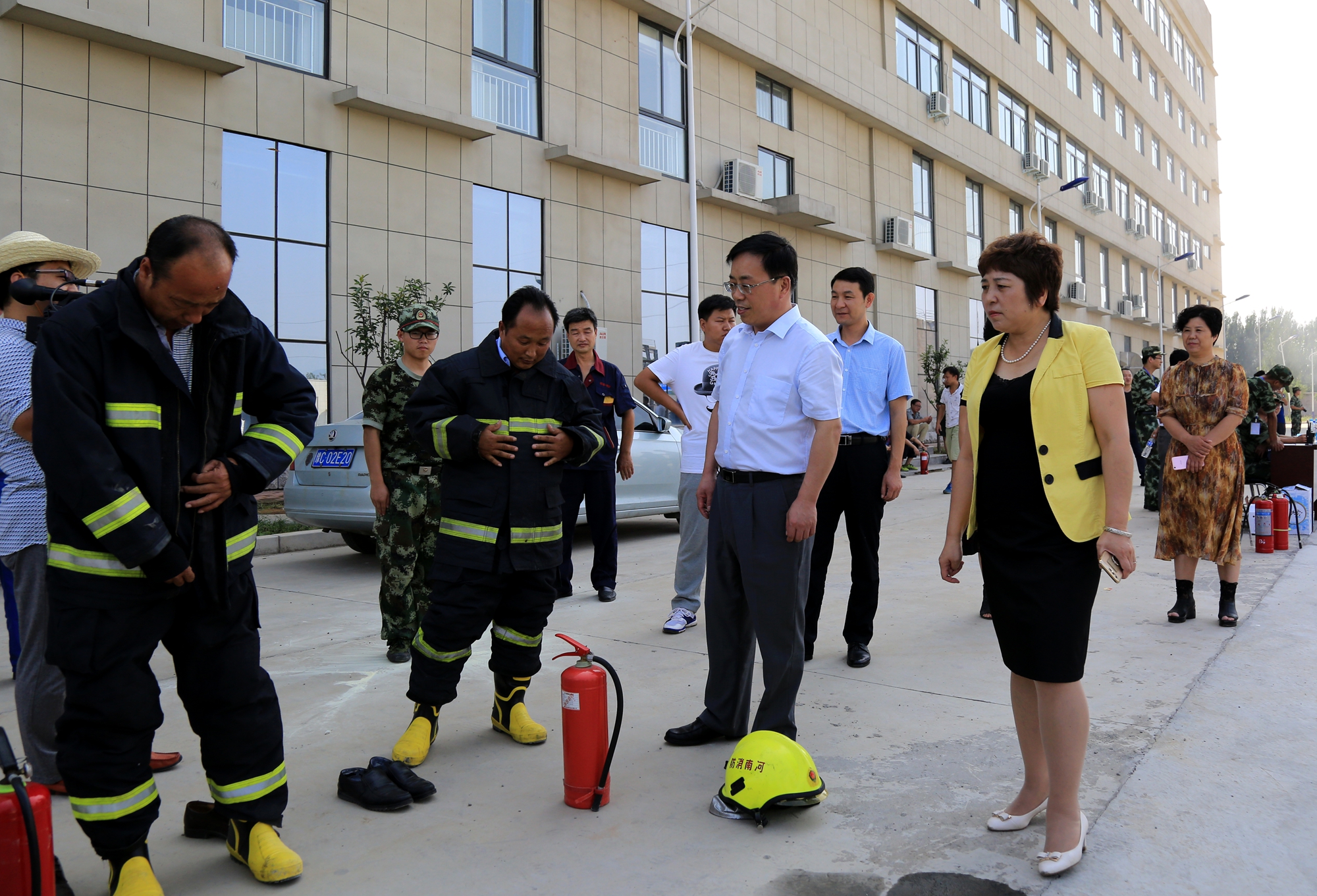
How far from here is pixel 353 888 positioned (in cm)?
279

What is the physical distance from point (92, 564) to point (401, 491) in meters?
2.78

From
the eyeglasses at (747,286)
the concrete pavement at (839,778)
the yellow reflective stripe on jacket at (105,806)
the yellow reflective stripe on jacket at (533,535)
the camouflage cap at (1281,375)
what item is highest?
the camouflage cap at (1281,375)

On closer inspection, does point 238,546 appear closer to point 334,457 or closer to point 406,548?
point 406,548

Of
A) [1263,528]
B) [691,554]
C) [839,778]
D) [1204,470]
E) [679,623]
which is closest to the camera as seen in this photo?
[839,778]

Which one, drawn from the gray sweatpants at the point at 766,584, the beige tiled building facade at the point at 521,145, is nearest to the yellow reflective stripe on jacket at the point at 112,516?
the gray sweatpants at the point at 766,584

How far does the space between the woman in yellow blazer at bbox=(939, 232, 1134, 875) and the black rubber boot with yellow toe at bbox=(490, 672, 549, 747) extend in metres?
1.82

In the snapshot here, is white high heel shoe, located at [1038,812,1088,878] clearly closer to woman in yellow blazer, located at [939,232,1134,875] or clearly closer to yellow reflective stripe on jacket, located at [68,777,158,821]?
woman in yellow blazer, located at [939,232,1134,875]

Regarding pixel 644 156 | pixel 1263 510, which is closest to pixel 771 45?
pixel 644 156

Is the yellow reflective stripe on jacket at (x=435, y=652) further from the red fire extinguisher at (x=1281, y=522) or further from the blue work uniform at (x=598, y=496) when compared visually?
the red fire extinguisher at (x=1281, y=522)

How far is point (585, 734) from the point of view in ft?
10.8

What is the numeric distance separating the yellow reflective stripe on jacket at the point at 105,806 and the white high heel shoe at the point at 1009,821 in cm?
255

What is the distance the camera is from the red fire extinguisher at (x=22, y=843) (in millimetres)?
2305

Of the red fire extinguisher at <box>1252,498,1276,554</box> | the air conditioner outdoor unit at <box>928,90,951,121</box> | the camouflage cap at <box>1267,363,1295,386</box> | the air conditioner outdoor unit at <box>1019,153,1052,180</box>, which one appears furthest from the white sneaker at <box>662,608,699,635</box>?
the air conditioner outdoor unit at <box>1019,153,1052,180</box>

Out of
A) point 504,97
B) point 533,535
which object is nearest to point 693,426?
point 533,535
